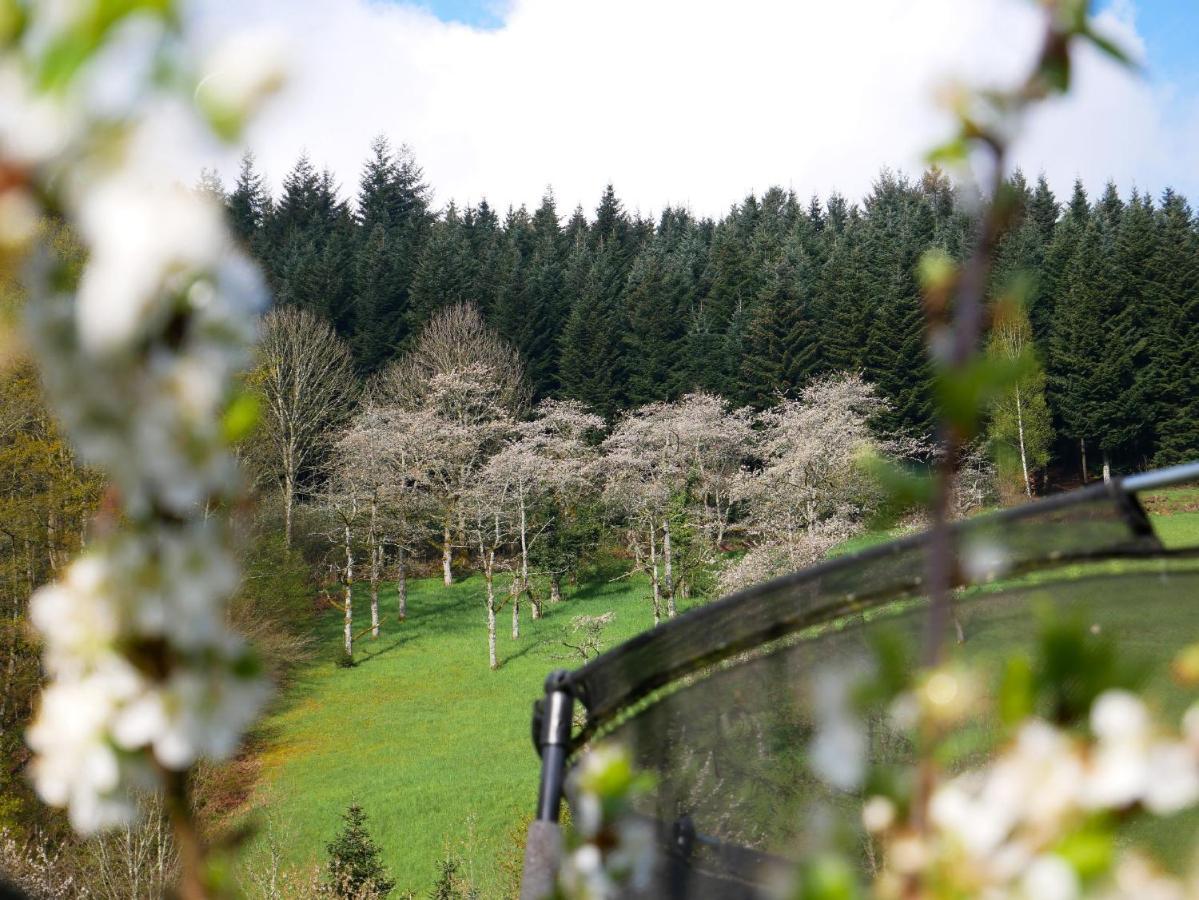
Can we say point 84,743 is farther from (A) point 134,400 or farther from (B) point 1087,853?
(B) point 1087,853

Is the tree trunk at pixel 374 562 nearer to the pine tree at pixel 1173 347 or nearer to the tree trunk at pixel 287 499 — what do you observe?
the tree trunk at pixel 287 499

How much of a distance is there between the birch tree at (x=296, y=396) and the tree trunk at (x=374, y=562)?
2.01 metres

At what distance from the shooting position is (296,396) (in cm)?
2600

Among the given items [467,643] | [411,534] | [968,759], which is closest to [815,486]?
[467,643]

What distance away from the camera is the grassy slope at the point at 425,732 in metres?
12.8

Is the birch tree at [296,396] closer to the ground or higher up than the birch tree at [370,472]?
higher up

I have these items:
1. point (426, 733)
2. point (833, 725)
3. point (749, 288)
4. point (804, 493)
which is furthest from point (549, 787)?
point (749, 288)

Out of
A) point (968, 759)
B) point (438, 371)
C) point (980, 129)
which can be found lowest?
point (968, 759)

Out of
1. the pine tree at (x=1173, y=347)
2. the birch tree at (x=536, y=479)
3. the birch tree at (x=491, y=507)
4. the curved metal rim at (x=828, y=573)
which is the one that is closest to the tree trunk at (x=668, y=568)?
the birch tree at (x=536, y=479)

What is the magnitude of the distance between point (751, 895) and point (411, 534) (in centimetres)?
2518

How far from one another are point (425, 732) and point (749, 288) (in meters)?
23.3

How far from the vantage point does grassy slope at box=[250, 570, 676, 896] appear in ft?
41.9

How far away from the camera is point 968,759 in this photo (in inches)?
47.4

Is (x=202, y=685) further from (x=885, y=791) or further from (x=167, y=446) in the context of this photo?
(x=885, y=791)
